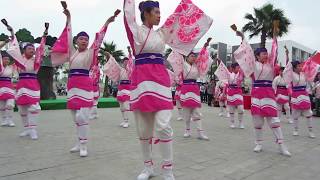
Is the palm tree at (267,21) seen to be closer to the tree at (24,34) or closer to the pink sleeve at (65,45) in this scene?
the tree at (24,34)

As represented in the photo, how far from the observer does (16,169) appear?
469cm

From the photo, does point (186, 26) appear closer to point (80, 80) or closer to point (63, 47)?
point (80, 80)

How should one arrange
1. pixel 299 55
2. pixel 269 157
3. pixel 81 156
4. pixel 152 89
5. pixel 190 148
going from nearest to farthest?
pixel 152 89, pixel 81 156, pixel 269 157, pixel 190 148, pixel 299 55

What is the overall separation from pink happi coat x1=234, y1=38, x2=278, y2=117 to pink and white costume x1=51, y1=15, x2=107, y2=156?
8.51ft

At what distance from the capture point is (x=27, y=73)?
745cm

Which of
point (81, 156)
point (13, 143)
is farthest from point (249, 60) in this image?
point (13, 143)

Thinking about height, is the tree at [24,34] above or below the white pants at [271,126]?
above

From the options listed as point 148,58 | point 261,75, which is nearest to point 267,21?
point 261,75

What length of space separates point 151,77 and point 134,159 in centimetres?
176

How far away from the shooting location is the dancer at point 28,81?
730 centimetres

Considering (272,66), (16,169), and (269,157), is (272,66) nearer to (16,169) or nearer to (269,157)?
(269,157)

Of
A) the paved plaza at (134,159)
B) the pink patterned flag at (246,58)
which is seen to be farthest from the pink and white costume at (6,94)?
the pink patterned flag at (246,58)

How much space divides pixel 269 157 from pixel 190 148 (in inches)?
57.6

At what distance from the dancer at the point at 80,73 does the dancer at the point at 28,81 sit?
145cm
